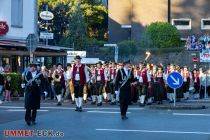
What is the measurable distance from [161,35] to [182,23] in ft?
27.7

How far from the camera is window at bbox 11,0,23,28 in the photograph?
126 feet

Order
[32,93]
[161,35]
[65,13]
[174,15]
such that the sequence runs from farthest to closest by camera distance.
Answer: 1. [65,13]
2. [174,15]
3. [161,35]
4. [32,93]

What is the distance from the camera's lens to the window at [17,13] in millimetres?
38281

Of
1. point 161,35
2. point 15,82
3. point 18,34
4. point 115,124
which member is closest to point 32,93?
point 115,124

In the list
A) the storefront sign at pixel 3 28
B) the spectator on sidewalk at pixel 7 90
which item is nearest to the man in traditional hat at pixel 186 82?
the spectator on sidewalk at pixel 7 90

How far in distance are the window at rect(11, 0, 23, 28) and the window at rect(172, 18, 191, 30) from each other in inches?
1200

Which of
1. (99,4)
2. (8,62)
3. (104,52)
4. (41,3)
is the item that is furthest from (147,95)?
(99,4)

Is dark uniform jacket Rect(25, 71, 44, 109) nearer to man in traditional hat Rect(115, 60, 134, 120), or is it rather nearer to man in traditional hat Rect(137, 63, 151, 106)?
man in traditional hat Rect(115, 60, 134, 120)

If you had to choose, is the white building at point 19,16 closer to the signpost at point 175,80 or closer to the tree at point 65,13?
the signpost at point 175,80

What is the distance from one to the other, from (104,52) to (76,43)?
7.06 metres

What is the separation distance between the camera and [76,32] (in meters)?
62.5

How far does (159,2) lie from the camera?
65625 millimetres

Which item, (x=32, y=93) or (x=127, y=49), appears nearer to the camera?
(x=32, y=93)

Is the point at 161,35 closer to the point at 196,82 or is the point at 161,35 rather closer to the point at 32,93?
the point at 196,82
